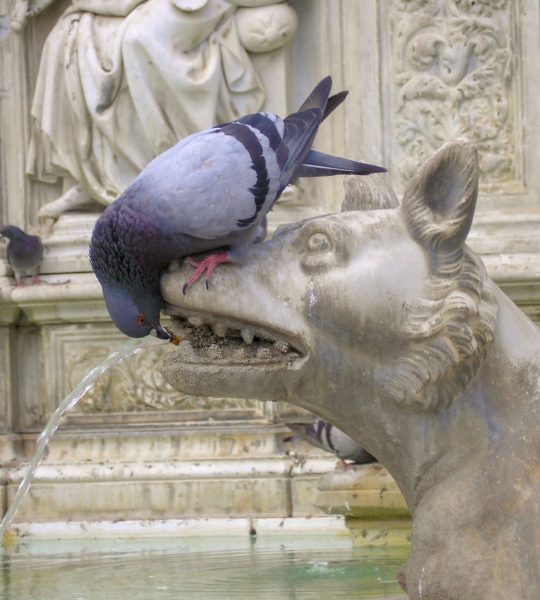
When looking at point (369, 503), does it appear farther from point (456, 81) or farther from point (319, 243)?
point (319, 243)

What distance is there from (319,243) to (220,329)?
0.58ft

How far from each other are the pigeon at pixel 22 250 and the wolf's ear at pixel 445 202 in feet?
12.0

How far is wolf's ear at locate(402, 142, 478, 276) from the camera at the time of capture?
195cm

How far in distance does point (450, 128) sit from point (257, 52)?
2.55 feet

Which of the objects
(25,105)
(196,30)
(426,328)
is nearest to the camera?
(426,328)

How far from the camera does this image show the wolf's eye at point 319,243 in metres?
2.01

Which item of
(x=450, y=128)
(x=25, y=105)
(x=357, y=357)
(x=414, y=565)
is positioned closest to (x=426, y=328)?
(x=357, y=357)

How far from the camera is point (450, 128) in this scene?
17.9ft

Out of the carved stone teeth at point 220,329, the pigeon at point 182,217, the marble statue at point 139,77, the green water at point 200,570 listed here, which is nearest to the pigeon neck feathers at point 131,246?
the pigeon at point 182,217

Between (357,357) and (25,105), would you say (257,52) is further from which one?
(357,357)

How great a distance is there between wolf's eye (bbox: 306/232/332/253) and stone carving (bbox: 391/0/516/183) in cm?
343

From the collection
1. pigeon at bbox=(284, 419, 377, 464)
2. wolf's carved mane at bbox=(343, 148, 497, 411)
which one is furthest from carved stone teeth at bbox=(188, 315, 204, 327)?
pigeon at bbox=(284, 419, 377, 464)

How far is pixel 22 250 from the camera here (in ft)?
18.0

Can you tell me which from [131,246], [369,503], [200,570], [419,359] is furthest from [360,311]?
[369,503]
